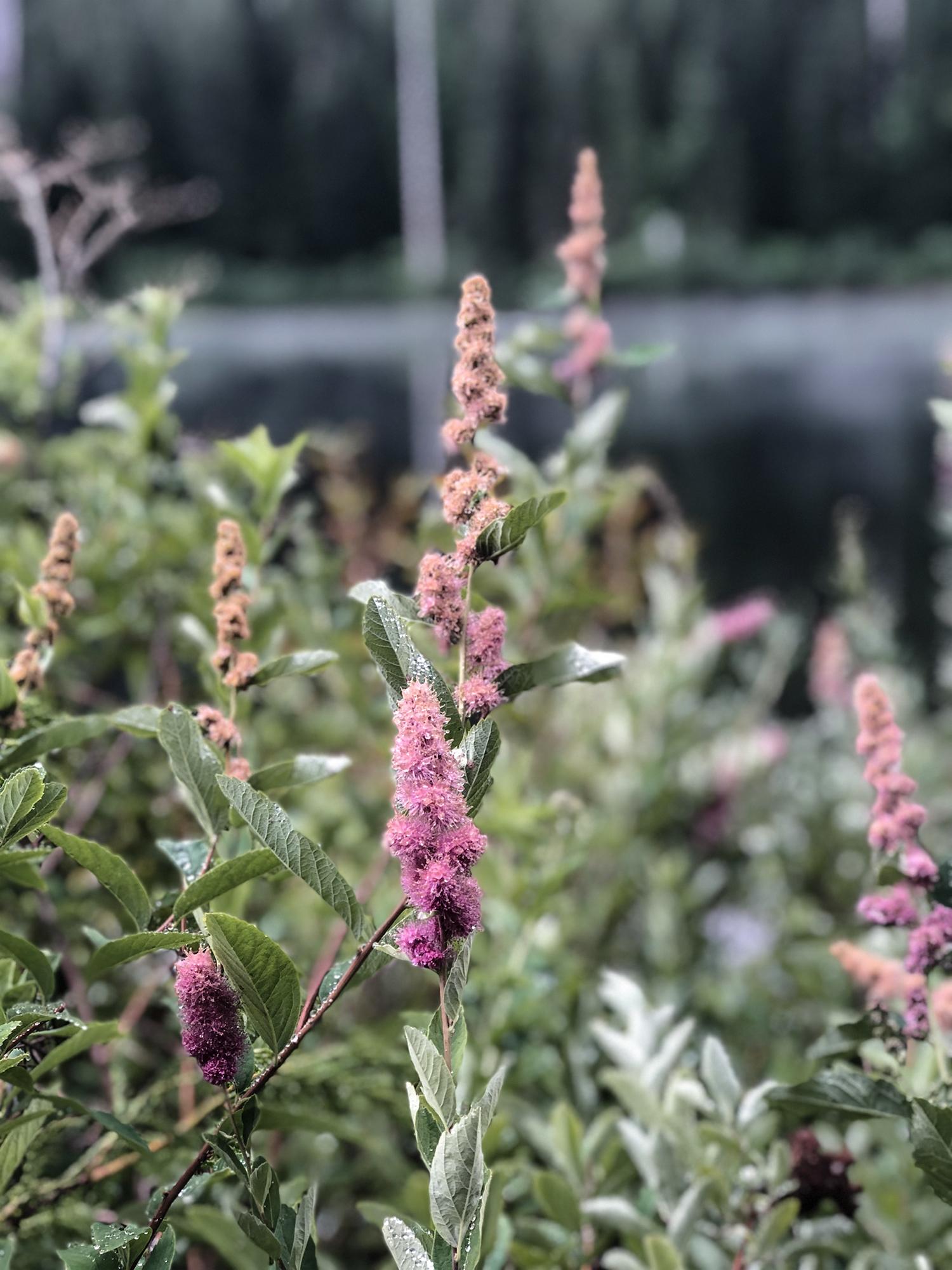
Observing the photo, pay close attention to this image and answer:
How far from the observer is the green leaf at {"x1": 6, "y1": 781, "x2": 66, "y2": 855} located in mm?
329

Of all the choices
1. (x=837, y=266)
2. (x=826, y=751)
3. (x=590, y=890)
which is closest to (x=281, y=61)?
(x=837, y=266)

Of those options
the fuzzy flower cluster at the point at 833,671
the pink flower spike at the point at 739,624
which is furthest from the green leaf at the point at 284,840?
the fuzzy flower cluster at the point at 833,671

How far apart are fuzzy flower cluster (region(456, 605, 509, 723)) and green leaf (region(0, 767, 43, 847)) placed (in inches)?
5.0

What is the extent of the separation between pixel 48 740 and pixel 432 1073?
0.65 ft

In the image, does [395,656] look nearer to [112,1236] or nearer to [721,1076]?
[112,1236]

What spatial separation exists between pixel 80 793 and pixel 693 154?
34.3 feet

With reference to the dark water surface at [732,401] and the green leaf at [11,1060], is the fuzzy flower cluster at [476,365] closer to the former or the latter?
the green leaf at [11,1060]

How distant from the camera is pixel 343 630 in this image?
3.15ft

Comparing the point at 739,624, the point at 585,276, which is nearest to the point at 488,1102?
the point at 585,276

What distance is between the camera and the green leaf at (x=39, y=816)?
33 centimetres

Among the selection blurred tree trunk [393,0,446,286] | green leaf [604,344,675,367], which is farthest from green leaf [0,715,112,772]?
blurred tree trunk [393,0,446,286]

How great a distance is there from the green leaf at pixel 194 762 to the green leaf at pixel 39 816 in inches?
1.4

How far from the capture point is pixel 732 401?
8.19 metres

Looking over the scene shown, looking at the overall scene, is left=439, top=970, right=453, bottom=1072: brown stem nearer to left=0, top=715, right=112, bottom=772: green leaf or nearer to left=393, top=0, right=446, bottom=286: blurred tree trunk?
left=0, top=715, right=112, bottom=772: green leaf
